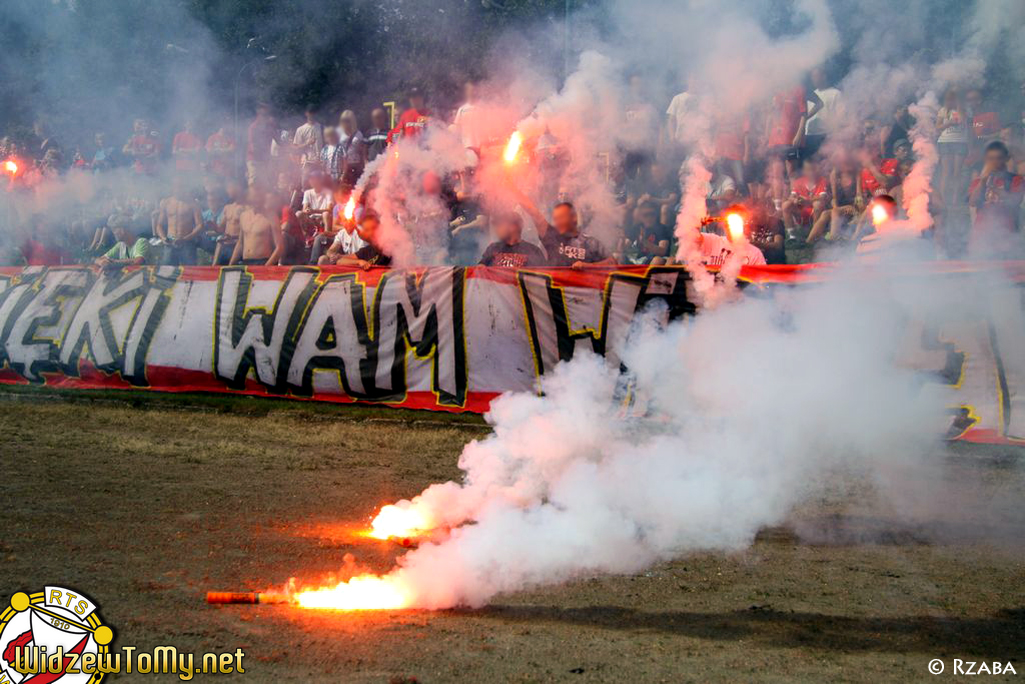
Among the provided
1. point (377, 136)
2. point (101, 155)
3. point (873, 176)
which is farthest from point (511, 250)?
point (101, 155)

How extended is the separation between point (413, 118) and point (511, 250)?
2.24 m

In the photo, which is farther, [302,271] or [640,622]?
[302,271]

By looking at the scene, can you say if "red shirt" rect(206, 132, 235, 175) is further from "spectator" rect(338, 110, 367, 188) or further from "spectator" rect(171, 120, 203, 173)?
"spectator" rect(338, 110, 367, 188)

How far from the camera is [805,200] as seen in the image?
1020 cm

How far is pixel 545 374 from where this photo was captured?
32.8ft

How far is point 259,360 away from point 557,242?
3.84 m

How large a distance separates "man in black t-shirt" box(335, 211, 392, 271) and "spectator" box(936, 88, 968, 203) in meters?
6.07

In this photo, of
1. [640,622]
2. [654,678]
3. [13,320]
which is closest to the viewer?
[654,678]

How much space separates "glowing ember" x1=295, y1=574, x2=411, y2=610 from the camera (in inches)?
204

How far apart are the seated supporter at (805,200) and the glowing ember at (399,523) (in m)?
5.69

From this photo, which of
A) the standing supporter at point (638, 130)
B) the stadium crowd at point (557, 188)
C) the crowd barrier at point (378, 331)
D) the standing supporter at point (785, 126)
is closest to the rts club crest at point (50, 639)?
the crowd barrier at point (378, 331)

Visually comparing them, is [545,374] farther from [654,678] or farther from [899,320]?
[654,678]

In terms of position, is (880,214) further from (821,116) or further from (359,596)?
(359,596)

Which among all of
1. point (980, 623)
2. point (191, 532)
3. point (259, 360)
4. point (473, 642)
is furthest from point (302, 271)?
point (980, 623)
